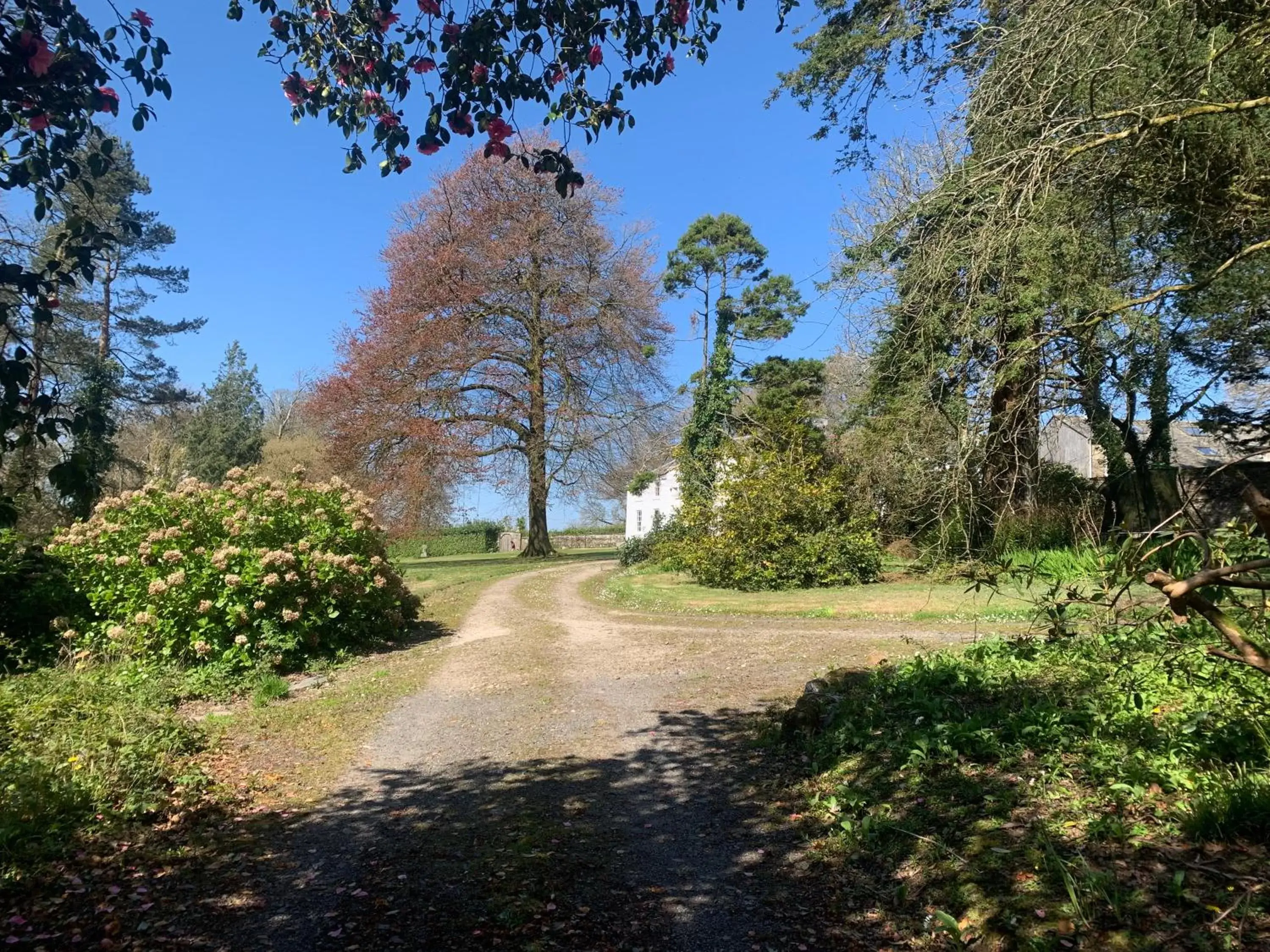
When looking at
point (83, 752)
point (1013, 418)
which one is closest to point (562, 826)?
point (83, 752)

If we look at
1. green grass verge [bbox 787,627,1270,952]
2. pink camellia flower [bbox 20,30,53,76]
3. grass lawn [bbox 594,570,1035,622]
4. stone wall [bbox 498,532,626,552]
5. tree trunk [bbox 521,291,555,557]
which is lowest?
green grass verge [bbox 787,627,1270,952]

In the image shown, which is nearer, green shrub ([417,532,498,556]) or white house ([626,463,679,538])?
green shrub ([417,532,498,556])

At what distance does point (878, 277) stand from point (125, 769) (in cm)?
863

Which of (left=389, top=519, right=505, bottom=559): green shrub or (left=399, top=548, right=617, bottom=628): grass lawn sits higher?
(left=389, top=519, right=505, bottom=559): green shrub

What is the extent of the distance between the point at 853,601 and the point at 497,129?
9936 mm

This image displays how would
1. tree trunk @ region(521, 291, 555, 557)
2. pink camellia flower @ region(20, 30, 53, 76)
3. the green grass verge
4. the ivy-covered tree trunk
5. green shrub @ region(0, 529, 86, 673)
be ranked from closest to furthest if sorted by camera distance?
1. the green grass verge
2. pink camellia flower @ region(20, 30, 53, 76)
3. the ivy-covered tree trunk
4. green shrub @ region(0, 529, 86, 673)
5. tree trunk @ region(521, 291, 555, 557)

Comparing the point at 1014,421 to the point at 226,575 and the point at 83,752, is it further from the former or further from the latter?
the point at 83,752

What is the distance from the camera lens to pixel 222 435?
39.1 m

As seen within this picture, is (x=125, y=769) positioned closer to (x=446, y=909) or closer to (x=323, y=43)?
(x=446, y=909)

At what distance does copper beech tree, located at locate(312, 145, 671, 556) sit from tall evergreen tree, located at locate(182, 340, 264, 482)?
12737mm

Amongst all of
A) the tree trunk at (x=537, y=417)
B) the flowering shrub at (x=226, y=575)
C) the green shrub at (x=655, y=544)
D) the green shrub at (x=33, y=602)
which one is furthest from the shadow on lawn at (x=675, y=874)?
the tree trunk at (x=537, y=417)

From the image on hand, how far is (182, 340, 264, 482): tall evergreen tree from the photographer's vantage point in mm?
37844

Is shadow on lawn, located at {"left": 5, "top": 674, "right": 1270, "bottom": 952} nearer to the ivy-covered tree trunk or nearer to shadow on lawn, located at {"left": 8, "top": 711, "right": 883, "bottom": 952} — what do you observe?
shadow on lawn, located at {"left": 8, "top": 711, "right": 883, "bottom": 952}

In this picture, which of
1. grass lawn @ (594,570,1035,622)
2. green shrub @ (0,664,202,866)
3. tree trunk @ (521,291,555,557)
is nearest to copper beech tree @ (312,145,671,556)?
tree trunk @ (521,291,555,557)
